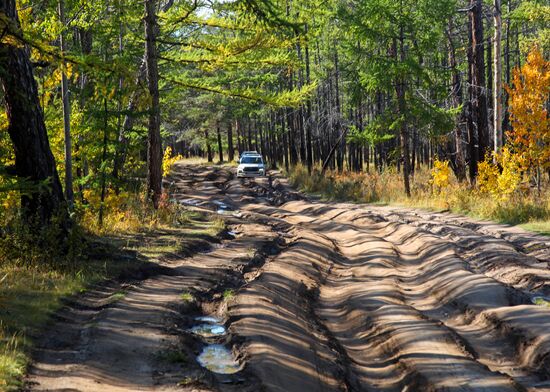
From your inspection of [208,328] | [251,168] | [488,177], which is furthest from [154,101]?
[251,168]

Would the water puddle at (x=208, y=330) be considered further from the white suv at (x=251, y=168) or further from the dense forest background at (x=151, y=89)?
the white suv at (x=251, y=168)

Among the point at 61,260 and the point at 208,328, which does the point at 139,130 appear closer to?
the point at 61,260

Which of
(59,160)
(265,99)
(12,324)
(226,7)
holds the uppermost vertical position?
(226,7)

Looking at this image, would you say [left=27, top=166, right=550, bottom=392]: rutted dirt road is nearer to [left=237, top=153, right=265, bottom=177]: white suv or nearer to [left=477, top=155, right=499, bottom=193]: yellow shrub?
[left=477, top=155, right=499, bottom=193]: yellow shrub

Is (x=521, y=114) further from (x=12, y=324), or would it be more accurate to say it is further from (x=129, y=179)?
(x=12, y=324)

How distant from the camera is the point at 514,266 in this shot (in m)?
10.9

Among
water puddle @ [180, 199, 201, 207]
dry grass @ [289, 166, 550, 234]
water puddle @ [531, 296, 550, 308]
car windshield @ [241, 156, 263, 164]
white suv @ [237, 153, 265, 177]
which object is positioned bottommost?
water puddle @ [531, 296, 550, 308]

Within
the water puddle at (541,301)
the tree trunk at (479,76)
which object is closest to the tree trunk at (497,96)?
the tree trunk at (479,76)

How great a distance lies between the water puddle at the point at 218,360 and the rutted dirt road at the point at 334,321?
3.5 inches

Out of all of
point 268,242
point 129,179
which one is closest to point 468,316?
point 268,242

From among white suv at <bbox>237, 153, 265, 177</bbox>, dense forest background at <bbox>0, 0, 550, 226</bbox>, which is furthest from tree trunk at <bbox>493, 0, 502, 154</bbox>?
white suv at <bbox>237, 153, 265, 177</bbox>

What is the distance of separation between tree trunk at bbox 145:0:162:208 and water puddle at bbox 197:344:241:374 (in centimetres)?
1080

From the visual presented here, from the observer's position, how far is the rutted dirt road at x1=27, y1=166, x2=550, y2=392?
592 centimetres

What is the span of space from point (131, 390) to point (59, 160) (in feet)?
40.8
